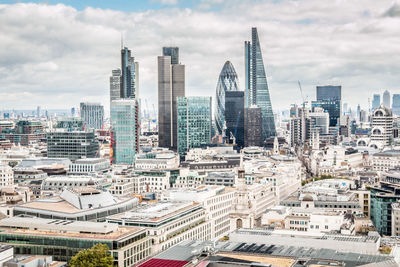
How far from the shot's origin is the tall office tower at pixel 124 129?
192 metres

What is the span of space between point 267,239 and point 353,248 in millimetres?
10176

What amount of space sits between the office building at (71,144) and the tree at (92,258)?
403ft

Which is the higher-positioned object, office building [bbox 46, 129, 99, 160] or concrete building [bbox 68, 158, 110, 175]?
office building [bbox 46, 129, 99, 160]

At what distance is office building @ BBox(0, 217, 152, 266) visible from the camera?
235 ft

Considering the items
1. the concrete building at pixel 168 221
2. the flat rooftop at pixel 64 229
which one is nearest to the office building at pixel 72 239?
the flat rooftop at pixel 64 229

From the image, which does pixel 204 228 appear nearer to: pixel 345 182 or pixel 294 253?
pixel 294 253

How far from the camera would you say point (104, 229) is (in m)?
74.3

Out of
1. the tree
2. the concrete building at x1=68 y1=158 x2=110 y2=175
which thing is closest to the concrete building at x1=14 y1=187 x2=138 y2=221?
the tree

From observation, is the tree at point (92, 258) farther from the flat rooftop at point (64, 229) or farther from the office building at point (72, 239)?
the flat rooftop at point (64, 229)

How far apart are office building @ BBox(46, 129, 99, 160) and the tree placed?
12274 centimetres

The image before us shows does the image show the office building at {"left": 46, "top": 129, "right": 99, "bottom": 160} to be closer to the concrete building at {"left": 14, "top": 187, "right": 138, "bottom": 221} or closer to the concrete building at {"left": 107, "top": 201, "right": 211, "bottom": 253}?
the concrete building at {"left": 14, "top": 187, "right": 138, "bottom": 221}

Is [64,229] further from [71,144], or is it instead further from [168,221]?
[71,144]

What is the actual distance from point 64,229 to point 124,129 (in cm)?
11764

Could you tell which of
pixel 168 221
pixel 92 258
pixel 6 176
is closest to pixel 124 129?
pixel 6 176
